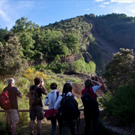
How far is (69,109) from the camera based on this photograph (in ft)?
14.5

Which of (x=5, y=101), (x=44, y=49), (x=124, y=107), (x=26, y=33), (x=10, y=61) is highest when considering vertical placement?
(x=26, y=33)

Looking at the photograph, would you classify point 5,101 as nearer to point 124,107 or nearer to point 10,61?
point 124,107

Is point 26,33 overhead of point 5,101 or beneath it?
overhead

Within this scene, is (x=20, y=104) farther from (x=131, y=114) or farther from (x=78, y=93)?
(x=78, y=93)

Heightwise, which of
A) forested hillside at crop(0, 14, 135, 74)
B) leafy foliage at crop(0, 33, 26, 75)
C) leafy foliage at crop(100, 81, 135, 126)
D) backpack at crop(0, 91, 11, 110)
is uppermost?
forested hillside at crop(0, 14, 135, 74)

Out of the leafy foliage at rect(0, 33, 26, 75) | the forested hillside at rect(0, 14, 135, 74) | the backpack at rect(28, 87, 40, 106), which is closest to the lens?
the backpack at rect(28, 87, 40, 106)

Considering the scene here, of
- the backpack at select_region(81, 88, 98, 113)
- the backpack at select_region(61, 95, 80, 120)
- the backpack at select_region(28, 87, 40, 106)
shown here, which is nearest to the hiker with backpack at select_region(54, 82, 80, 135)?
the backpack at select_region(61, 95, 80, 120)

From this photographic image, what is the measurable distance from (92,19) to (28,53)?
294ft

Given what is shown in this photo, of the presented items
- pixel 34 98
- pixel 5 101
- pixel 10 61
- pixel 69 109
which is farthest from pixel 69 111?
pixel 10 61

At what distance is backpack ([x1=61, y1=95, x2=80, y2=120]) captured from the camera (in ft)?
14.5

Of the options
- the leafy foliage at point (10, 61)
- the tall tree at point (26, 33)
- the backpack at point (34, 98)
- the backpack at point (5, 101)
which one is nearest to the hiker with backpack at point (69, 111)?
the backpack at point (34, 98)

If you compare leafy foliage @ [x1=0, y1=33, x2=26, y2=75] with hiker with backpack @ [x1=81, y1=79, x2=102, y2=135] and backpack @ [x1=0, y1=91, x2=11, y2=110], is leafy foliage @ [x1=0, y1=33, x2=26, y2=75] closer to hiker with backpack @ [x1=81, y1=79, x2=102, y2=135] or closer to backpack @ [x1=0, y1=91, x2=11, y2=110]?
backpack @ [x1=0, y1=91, x2=11, y2=110]

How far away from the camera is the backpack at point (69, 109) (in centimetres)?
441

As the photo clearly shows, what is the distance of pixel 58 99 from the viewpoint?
4.80 meters
